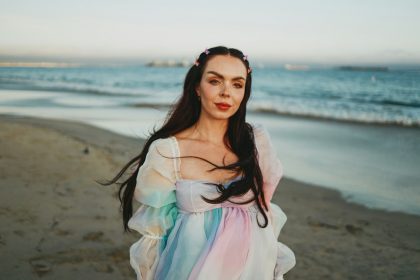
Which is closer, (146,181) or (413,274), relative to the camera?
(146,181)

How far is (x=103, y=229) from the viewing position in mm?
4453

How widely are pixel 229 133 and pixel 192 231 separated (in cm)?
67

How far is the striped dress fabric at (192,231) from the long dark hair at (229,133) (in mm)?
53

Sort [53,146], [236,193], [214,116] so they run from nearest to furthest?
1. [236,193]
2. [214,116]
3. [53,146]

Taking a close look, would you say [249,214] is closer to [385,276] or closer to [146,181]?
[146,181]

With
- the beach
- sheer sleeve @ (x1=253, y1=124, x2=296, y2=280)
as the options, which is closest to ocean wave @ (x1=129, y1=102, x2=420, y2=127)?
the beach

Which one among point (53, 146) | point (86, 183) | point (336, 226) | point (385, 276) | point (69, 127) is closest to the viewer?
point (385, 276)

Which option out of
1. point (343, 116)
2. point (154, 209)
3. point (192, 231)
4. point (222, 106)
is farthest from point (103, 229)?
point (343, 116)

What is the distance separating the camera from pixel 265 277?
2.07 m

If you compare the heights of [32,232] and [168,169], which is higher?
[168,169]

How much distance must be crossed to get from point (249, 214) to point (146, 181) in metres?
0.57

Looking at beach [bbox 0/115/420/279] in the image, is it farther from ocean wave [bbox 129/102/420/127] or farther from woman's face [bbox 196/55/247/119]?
ocean wave [bbox 129/102/420/127]

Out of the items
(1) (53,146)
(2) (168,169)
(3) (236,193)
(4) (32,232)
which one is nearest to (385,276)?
(3) (236,193)

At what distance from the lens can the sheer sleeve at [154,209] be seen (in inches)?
81.7
